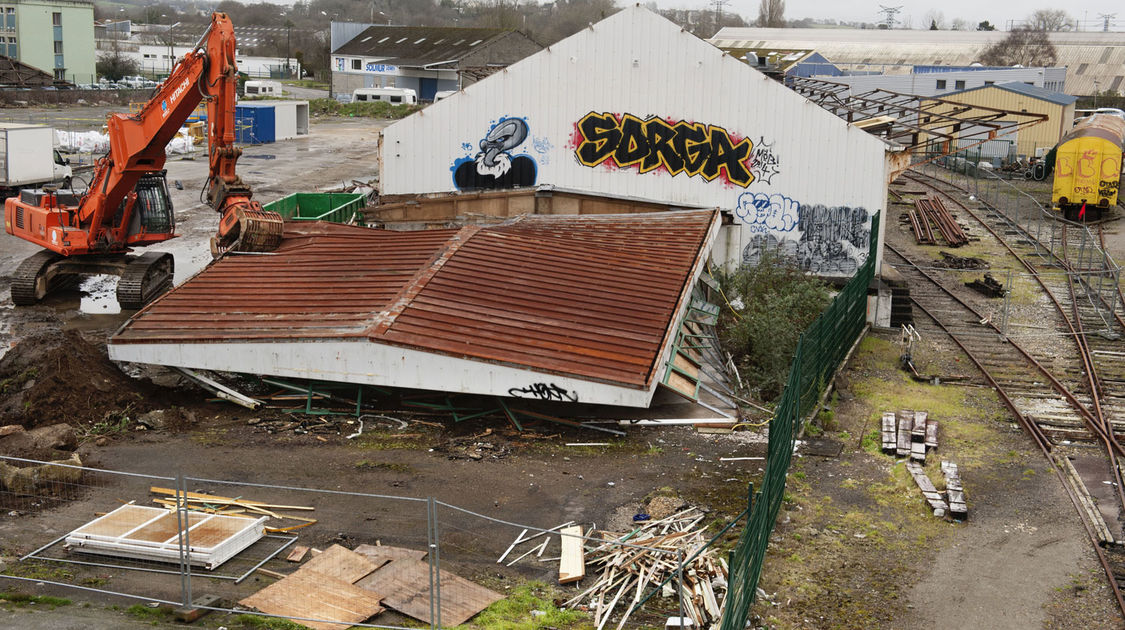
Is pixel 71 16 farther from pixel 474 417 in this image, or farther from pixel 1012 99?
pixel 474 417

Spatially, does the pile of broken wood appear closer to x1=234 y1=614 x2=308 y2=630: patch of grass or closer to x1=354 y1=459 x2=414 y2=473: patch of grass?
x1=354 y1=459 x2=414 y2=473: patch of grass

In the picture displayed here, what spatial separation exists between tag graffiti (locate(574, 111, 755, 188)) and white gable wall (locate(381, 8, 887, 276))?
0.05m

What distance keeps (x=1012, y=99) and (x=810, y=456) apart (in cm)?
4095

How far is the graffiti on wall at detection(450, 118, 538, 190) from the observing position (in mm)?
28328

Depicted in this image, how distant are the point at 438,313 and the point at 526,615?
25.1ft

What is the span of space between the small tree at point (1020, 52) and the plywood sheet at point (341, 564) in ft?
292

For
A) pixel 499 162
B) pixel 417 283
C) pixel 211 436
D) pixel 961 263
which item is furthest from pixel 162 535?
pixel 961 263

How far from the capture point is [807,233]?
26547mm

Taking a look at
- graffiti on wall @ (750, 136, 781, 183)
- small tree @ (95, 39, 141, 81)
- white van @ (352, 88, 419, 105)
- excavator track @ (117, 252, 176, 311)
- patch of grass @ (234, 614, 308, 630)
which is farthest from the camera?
small tree @ (95, 39, 141, 81)

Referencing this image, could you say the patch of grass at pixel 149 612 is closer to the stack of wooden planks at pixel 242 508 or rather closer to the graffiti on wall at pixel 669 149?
the stack of wooden planks at pixel 242 508

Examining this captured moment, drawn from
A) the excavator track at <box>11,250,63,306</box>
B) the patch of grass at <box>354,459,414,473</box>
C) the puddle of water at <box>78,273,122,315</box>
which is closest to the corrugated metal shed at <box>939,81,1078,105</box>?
the puddle of water at <box>78,273,122,315</box>

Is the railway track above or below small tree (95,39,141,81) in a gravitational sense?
below

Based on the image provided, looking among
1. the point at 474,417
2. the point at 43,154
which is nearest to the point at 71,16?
the point at 43,154

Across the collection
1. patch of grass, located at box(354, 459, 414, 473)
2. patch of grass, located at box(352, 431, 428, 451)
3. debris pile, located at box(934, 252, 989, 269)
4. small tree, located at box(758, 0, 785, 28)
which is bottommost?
patch of grass, located at box(354, 459, 414, 473)
